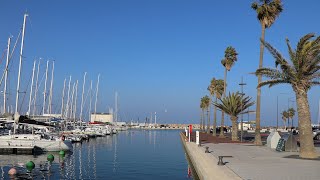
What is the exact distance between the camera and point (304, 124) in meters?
27.8

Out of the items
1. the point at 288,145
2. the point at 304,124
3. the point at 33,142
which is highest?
the point at 304,124

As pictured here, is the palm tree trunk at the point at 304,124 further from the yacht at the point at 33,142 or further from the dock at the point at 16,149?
the dock at the point at 16,149

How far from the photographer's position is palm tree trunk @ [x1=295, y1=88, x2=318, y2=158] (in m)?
27.6

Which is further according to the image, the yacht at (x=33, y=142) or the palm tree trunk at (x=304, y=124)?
the yacht at (x=33, y=142)

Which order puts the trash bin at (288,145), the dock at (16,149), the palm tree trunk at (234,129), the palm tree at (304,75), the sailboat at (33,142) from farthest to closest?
the palm tree trunk at (234,129), the sailboat at (33,142), the dock at (16,149), the trash bin at (288,145), the palm tree at (304,75)

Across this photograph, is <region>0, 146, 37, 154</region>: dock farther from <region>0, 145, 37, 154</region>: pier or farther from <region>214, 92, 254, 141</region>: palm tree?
<region>214, 92, 254, 141</region>: palm tree

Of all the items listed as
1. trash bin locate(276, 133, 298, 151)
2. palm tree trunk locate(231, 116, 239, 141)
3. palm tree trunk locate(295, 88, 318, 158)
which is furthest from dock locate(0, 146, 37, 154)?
palm tree trunk locate(231, 116, 239, 141)

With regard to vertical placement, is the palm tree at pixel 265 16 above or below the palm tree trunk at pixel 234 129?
above

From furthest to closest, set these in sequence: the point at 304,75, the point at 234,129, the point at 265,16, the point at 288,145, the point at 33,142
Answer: the point at 234,129
the point at 265,16
the point at 33,142
the point at 288,145
the point at 304,75

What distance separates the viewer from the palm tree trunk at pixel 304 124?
90.6 feet

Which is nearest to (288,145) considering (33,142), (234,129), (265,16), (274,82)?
(274,82)

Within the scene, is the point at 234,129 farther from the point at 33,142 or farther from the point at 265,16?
the point at 33,142

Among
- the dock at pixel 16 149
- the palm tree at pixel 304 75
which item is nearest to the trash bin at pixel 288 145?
the palm tree at pixel 304 75

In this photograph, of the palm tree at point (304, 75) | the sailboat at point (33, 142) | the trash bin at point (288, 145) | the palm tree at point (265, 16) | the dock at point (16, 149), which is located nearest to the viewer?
the palm tree at point (304, 75)
